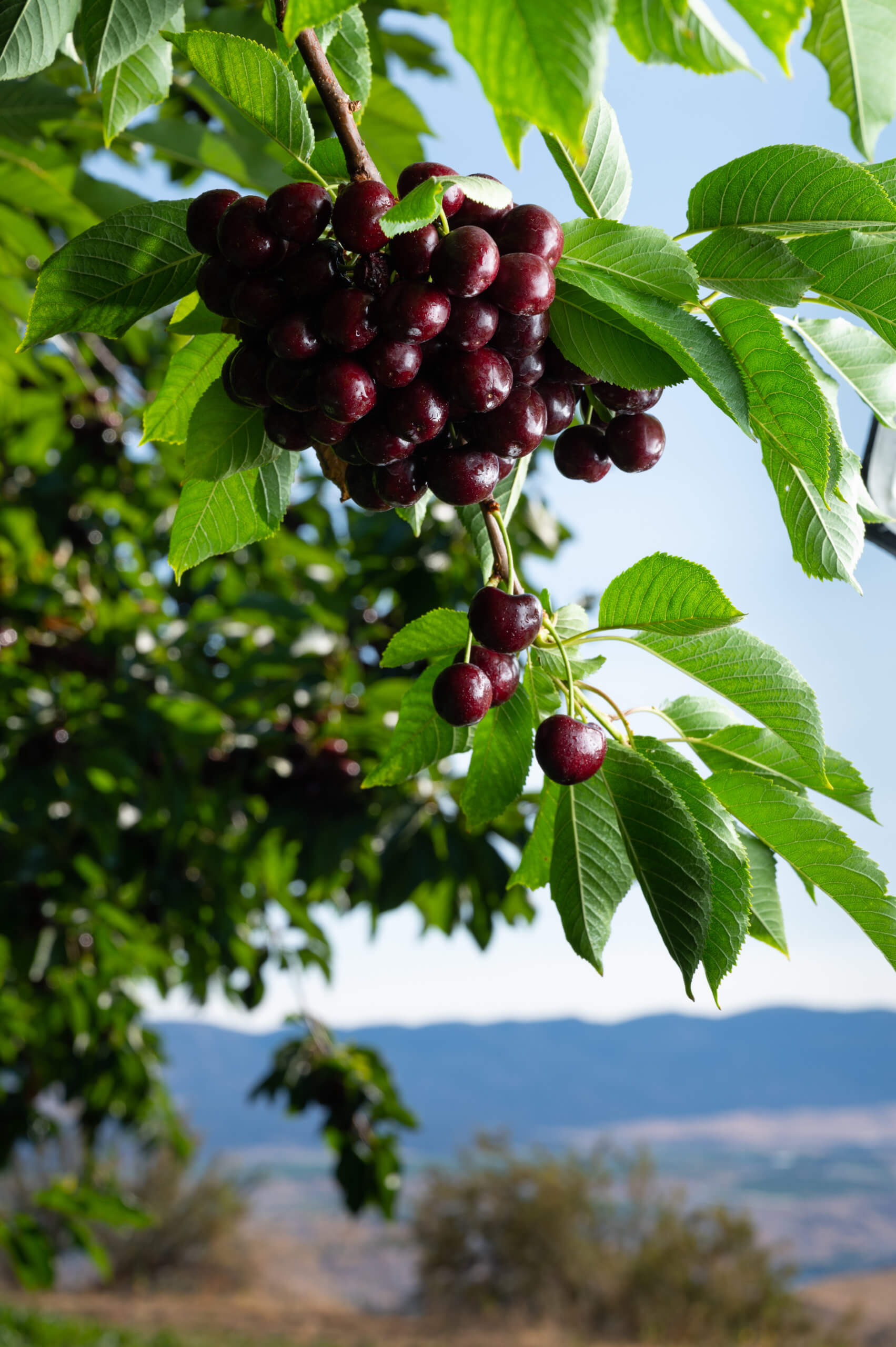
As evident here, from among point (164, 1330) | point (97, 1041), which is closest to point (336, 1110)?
point (97, 1041)

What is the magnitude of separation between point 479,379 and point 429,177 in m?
0.08

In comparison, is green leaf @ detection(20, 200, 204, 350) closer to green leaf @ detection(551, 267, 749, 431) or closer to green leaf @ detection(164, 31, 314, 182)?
green leaf @ detection(164, 31, 314, 182)

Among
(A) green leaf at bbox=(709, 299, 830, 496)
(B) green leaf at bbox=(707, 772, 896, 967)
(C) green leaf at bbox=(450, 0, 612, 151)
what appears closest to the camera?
(C) green leaf at bbox=(450, 0, 612, 151)

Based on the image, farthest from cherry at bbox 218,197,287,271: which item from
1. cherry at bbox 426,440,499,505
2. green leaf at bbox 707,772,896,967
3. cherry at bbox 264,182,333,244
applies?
green leaf at bbox 707,772,896,967

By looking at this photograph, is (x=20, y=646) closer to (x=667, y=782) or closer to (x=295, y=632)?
(x=295, y=632)

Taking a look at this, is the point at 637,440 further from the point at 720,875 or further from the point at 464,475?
the point at 720,875

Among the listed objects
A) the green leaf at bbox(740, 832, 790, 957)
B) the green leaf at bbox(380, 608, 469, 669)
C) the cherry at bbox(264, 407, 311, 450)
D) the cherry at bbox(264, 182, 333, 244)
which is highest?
the cherry at bbox(264, 182, 333, 244)

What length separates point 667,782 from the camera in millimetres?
482

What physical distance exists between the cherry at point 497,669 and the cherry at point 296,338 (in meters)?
0.16

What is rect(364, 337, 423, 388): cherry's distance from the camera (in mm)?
417

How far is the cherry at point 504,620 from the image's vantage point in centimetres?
47

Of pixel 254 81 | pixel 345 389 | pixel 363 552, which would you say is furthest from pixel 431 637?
pixel 363 552

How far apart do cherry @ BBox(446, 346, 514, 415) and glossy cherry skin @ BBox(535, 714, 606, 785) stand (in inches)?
5.6

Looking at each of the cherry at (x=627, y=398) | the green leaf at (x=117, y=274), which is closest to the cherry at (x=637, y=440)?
the cherry at (x=627, y=398)
